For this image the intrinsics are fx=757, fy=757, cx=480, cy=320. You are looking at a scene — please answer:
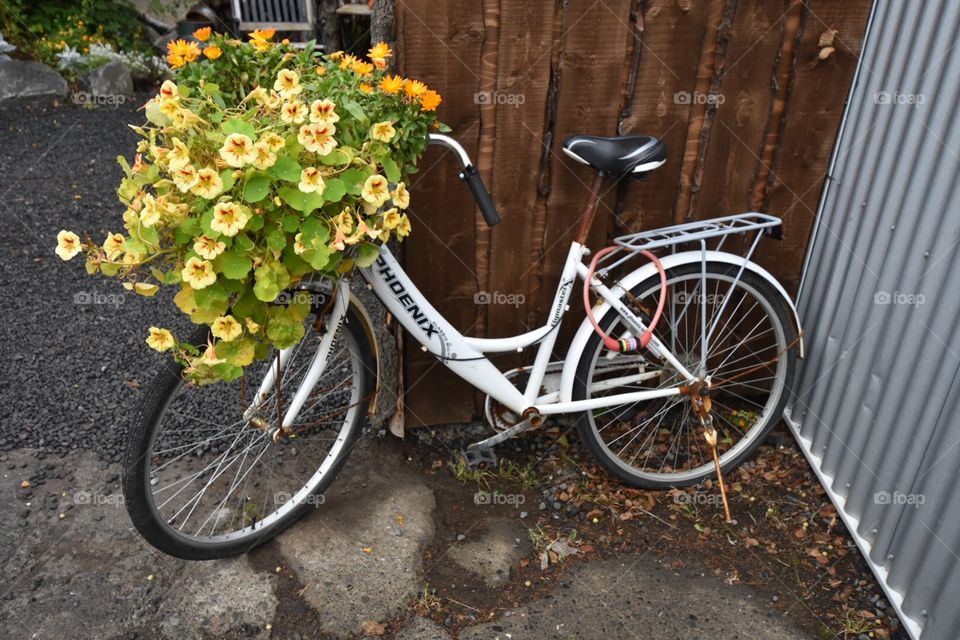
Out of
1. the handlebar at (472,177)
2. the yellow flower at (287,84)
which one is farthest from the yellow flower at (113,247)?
the handlebar at (472,177)

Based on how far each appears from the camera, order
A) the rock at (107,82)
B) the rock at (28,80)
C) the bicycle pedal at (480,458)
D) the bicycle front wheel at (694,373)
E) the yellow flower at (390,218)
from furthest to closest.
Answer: the rock at (107,82) < the rock at (28,80) < the bicycle pedal at (480,458) < the bicycle front wheel at (694,373) < the yellow flower at (390,218)

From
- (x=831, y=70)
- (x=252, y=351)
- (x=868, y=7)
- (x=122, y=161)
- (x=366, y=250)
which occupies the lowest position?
(x=252, y=351)

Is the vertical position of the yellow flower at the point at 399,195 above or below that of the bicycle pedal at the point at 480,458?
above

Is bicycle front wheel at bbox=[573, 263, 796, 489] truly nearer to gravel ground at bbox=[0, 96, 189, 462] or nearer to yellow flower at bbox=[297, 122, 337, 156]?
yellow flower at bbox=[297, 122, 337, 156]

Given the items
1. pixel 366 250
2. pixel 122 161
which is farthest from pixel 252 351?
pixel 122 161

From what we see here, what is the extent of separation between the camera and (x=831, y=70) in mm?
2797

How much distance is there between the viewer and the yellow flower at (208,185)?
1890 mm

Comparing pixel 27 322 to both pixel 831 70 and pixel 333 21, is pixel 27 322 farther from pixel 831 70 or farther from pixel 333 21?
pixel 333 21

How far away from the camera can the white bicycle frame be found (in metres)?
2.57

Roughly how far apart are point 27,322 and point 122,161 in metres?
2.43

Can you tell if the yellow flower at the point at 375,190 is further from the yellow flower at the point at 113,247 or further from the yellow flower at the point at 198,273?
the yellow flower at the point at 113,247

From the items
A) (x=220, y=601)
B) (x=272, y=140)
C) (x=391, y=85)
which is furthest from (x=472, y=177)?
(x=220, y=601)

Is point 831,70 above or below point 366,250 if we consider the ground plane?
above

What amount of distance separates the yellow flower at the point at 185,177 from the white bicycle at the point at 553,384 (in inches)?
20.6
